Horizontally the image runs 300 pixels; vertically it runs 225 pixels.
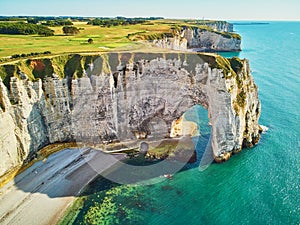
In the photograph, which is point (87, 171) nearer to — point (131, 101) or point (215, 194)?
point (131, 101)

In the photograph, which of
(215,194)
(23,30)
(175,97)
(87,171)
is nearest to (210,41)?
(23,30)

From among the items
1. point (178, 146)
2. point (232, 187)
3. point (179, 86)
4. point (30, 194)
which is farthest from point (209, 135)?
point (30, 194)

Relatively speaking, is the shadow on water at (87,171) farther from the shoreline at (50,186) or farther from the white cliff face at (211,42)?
the white cliff face at (211,42)

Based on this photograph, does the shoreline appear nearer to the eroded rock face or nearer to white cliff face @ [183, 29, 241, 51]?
the eroded rock face

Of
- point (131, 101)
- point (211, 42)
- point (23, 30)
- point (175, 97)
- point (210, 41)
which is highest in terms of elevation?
point (23, 30)

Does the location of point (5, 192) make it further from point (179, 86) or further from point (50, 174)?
point (179, 86)

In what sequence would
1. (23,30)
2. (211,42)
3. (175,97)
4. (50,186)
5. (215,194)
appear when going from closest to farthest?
(215,194), (50,186), (175,97), (23,30), (211,42)

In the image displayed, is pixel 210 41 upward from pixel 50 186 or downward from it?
upward
